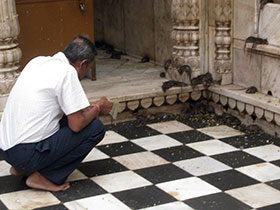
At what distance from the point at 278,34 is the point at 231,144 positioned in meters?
1.12

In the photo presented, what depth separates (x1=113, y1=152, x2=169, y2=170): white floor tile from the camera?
201 inches

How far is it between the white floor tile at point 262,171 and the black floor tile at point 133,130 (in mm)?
1230

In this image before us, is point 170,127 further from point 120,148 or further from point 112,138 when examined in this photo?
point 120,148

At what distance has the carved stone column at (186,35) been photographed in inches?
255

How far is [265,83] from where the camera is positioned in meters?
6.07

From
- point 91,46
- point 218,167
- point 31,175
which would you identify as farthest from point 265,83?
point 31,175

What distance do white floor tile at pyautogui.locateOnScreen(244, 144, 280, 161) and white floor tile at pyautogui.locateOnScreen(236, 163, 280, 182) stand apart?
0.18 metres

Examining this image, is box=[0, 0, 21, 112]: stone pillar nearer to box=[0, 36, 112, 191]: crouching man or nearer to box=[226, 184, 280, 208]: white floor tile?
box=[0, 36, 112, 191]: crouching man

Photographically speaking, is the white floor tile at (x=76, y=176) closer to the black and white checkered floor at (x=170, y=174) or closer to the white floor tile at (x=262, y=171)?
the black and white checkered floor at (x=170, y=174)

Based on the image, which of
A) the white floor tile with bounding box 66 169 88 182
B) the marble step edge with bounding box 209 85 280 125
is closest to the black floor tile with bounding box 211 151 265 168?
the marble step edge with bounding box 209 85 280 125

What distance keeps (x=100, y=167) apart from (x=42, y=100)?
974 millimetres

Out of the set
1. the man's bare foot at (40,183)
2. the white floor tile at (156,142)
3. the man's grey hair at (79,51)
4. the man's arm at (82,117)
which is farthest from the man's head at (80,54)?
the white floor tile at (156,142)

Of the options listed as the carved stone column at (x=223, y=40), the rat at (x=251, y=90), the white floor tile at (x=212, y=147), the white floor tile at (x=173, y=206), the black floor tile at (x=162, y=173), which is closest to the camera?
the white floor tile at (x=173, y=206)

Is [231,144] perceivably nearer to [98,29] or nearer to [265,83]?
[265,83]
